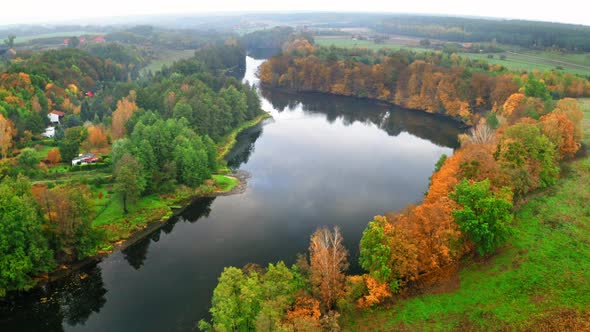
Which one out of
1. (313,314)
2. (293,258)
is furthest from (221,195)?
(313,314)

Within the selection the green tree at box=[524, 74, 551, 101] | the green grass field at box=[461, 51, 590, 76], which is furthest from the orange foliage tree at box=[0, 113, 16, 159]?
the green grass field at box=[461, 51, 590, 76]

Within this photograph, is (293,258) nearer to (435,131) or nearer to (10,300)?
(10,300)

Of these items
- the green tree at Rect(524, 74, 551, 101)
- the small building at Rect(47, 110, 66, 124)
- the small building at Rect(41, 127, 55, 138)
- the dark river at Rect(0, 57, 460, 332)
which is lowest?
the dark river at Rect(0, 57, 460, 332)

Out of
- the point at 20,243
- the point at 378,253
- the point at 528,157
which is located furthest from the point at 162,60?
the point at 378,253

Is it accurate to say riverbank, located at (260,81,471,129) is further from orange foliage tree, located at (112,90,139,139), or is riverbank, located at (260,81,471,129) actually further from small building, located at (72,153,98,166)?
small building, located at (72,153,98,166)

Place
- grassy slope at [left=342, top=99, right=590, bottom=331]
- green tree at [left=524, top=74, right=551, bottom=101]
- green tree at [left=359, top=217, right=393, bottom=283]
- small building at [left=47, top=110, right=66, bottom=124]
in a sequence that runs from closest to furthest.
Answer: grassy slope at [left=342, top=99, right=590, bottom=331]
green tree at [left=359, top=217, right=393, bottom=283]
green tree at [left=524, top=74, right=551, bottom=101]
small building at [left=47, top=110, right=66, bottom=124]

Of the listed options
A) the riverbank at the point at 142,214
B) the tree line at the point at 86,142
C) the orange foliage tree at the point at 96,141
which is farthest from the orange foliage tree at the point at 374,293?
the orange foliage tree at the point at 96,141

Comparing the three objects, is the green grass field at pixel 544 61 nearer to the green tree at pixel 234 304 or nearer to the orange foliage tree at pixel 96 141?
the orange foliage tree at pixel 96 141
